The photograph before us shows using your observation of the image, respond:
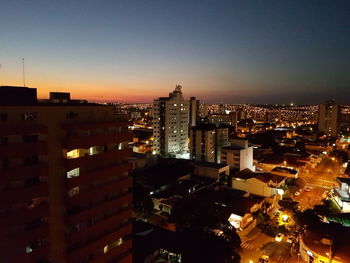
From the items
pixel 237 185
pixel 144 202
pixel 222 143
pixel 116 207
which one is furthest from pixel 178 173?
pixel 116 207

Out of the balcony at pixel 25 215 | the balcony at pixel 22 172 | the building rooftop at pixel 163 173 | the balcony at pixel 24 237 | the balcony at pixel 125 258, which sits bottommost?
the building rooftop at pixel 163 173

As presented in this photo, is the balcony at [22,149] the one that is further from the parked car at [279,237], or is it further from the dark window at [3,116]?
the parked car at [279,237]

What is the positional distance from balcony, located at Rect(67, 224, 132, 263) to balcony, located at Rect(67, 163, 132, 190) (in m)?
2.74

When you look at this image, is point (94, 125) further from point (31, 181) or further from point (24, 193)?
point (24, 193)

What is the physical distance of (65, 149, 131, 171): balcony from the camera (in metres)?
10.5

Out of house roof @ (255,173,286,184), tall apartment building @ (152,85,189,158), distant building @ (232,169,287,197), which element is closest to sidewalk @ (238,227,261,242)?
distant building @ (232,169,287,197)

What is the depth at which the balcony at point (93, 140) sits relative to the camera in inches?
410

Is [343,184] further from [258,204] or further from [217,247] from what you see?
[217,247]

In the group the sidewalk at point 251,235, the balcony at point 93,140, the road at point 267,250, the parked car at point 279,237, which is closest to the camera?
the balcony at point 93,140

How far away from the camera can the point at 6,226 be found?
29.5 ft

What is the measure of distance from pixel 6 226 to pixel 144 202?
15.5 meters

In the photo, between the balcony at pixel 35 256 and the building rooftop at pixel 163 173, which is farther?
the building rooftop at pixel 163 173

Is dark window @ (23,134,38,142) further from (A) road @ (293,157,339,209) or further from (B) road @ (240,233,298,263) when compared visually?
(A) road @ (293,157,339,209)

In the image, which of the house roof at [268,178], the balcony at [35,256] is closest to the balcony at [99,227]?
the balcony at [35,256]
